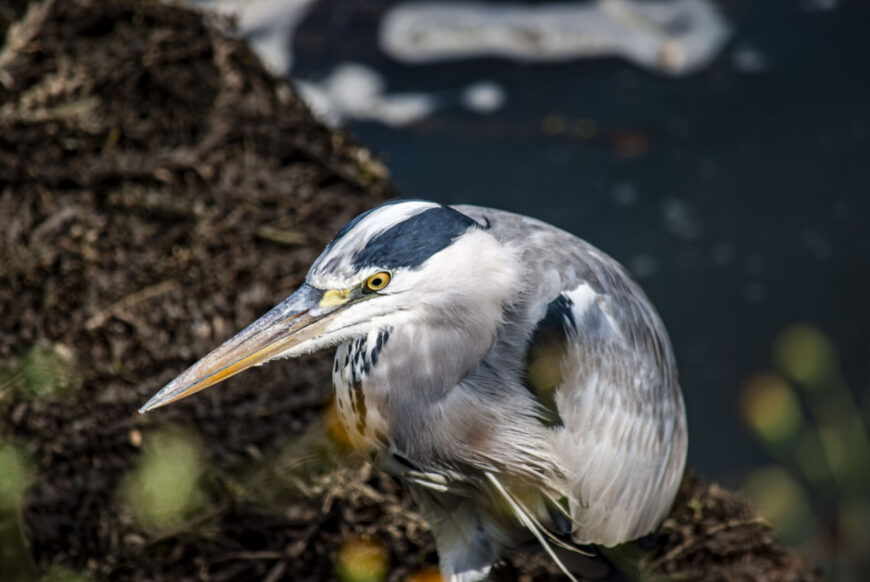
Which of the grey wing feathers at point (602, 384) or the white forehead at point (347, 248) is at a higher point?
the white forehead at point (347, 248)

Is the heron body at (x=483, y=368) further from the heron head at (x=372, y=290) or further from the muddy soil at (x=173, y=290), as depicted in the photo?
the muddy soil at (x=173, y=290)

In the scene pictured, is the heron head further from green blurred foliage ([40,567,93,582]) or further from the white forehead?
green blurred foliage ([40,567,93,582])

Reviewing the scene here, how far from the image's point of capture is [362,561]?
6.61 ft

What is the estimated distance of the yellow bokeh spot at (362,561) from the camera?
6.54 ft

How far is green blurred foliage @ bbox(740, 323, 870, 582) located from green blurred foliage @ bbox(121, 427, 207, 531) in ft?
4.13

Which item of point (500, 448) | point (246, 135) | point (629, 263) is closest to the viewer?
point (500, 448)

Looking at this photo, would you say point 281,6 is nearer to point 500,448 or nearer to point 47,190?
point 47,190

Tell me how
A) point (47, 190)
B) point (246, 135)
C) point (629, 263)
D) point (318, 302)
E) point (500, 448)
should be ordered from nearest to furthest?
point (318, 302), point (500, 448), point (47, 190), point (246, 135), point (629, 263)

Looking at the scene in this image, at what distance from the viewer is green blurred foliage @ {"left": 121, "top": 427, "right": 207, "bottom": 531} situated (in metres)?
1.92

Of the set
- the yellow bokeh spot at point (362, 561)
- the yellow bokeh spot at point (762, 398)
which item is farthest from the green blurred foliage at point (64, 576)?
the yellow bokeh spot at point (762, 398)

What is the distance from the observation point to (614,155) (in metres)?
3.07

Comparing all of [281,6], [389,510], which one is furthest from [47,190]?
[389,510]

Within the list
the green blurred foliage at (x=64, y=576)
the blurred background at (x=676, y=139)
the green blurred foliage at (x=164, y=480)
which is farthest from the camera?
the blurred background at (x=676, y=139)

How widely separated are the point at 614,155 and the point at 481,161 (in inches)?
18.1
